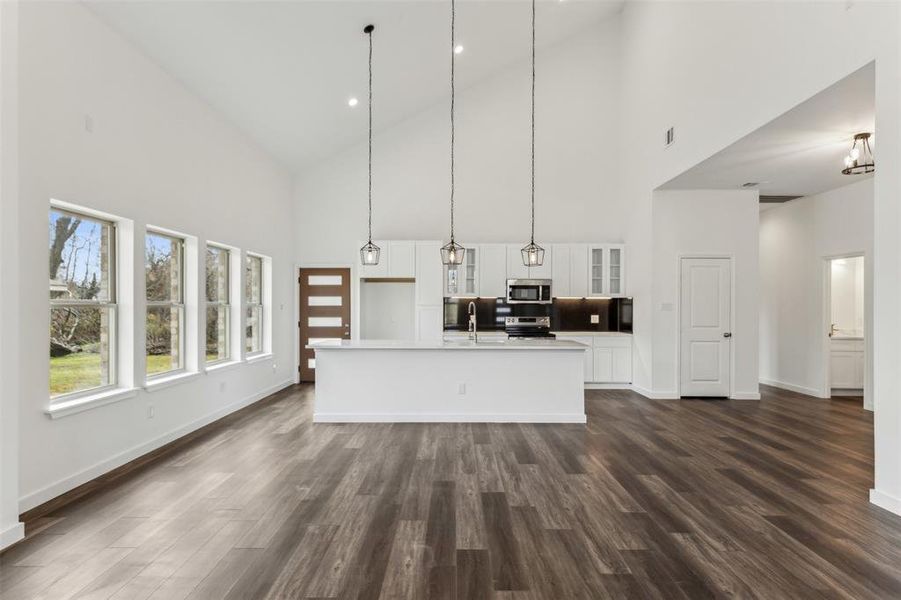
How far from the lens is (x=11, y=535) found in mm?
2693

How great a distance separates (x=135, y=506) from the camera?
322 centimetres

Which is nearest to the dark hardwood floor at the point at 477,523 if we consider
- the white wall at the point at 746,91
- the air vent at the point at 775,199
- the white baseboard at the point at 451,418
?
the white baseboard at the point at 451,418

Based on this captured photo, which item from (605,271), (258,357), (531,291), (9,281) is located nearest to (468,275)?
(531,291)

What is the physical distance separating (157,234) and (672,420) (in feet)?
20.5

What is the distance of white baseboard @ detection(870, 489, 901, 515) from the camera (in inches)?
121

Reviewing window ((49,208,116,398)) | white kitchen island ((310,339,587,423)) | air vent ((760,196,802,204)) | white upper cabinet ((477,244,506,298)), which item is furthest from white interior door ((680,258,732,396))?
window ((49,208,116,398))

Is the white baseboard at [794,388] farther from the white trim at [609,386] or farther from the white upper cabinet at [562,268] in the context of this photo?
the white upper cabinet at [562,268]

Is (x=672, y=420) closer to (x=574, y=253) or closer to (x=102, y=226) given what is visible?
(x=574, y=253)

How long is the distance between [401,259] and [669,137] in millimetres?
4404

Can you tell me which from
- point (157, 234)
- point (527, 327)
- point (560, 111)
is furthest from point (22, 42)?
point (560, 111)

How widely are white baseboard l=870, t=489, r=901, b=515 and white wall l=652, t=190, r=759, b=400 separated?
3.75m

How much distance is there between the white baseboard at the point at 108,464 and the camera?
3180 millimetres

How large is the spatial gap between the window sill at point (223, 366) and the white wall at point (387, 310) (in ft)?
8.04

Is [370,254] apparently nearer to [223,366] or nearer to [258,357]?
[223,366]
